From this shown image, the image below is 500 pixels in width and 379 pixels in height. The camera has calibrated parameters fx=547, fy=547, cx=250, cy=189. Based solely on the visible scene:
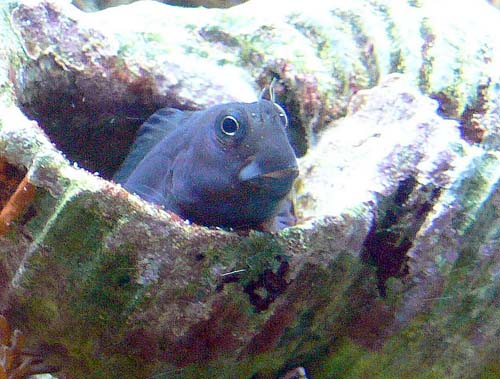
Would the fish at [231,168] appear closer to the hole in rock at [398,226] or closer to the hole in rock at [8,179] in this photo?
the hole in rock at [398,226]

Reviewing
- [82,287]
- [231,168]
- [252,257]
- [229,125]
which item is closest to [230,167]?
[231,168]

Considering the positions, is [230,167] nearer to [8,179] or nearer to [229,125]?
[229,125]

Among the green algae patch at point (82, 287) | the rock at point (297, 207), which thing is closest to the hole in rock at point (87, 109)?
the rock at point (297, 207)

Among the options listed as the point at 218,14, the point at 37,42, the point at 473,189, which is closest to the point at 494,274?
the point at 473,189

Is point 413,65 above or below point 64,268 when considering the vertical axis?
above

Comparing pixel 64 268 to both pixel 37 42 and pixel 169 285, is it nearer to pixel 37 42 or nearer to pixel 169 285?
pixel 169 285

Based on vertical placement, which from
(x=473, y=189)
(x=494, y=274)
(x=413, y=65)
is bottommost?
(x=494, y=274)
